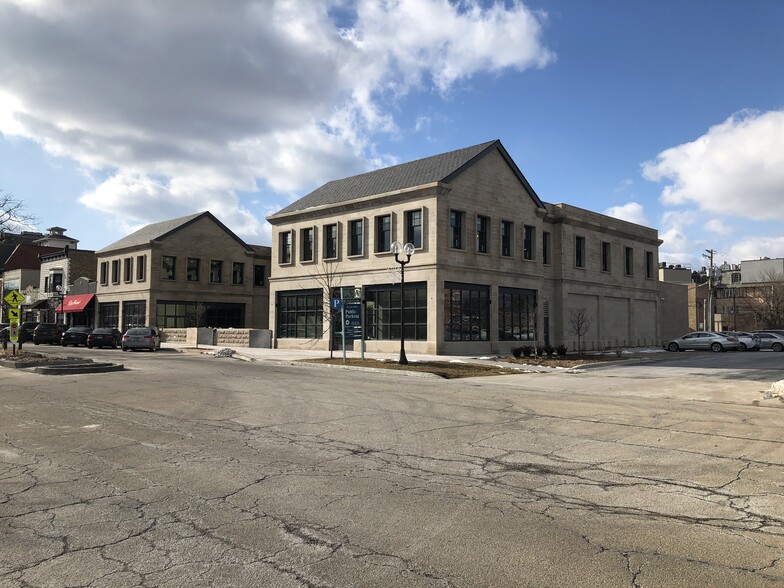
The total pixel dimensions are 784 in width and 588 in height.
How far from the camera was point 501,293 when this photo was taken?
3609cm

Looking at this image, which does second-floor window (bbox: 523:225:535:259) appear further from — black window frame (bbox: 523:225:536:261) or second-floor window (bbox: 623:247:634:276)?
second-floor window (bbox: 623:247:634:276)

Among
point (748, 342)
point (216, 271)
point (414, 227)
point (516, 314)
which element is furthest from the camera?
point (216, 271)

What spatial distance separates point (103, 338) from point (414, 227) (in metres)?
23.2

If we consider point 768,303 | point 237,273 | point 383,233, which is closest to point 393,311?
point 383,233

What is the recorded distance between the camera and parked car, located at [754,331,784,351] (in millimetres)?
44537

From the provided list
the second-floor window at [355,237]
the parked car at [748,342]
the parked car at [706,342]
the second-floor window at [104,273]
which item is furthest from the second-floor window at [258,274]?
the parked car at [748,342]

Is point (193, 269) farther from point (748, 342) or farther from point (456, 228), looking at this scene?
point (748, 342)

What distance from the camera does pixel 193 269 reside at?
188ft

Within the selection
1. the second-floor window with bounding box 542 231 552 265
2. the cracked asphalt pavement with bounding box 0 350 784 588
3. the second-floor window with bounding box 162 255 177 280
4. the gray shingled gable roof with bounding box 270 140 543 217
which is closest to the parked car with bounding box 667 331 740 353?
the second-floor window with bounding box 542 231 552 265

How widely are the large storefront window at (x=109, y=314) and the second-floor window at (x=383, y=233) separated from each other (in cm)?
3460

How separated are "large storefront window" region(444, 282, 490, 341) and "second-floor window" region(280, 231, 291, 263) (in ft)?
45.6

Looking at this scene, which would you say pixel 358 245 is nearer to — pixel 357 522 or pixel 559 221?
pixel 559 221

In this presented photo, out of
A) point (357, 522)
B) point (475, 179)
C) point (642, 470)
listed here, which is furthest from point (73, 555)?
point (475, 179)

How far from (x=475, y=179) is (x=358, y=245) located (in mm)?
8217
